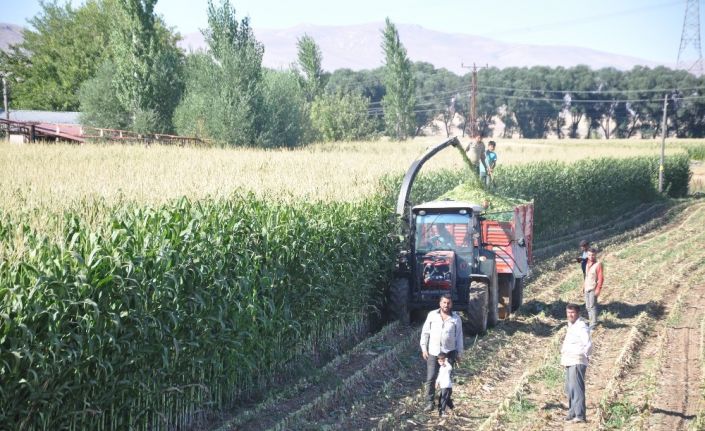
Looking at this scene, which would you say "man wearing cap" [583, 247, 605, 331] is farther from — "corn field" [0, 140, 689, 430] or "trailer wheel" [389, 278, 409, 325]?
"corn field" [0, 140, 689, 430]

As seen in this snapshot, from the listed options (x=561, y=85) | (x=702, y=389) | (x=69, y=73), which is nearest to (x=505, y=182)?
(x=702, y=389)

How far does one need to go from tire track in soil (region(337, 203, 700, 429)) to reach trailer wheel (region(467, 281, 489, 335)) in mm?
473

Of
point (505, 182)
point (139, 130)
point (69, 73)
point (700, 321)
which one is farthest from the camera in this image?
point (69, 73)

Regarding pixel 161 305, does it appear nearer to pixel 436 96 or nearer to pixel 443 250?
pixel 443 250

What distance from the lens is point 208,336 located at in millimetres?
9773

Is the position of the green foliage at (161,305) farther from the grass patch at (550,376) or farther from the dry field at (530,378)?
the grass patch at (550,376)

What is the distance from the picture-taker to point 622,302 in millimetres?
18250

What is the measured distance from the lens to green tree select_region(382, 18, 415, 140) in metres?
68.7

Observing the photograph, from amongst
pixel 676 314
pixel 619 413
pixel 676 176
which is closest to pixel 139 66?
pixel 676 176

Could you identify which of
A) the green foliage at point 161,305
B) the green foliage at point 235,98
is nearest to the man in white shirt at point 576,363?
the green foliage at point 161,305

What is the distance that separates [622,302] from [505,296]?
12.9 feet

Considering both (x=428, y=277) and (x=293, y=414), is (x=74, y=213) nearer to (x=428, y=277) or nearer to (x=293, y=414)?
(x=293, y=414)

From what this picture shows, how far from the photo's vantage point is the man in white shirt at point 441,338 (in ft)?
35.0

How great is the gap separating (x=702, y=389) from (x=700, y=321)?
4.96 m
